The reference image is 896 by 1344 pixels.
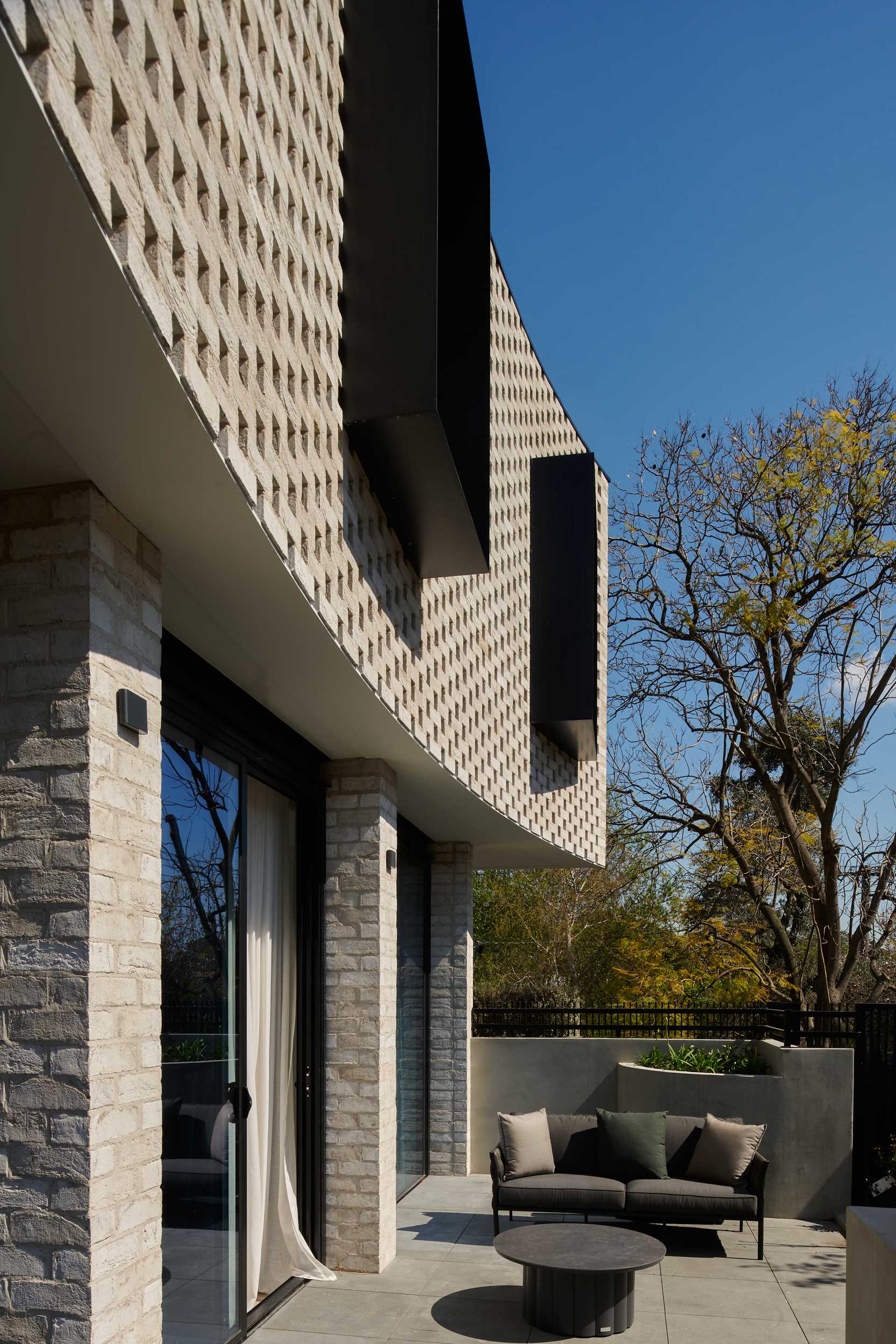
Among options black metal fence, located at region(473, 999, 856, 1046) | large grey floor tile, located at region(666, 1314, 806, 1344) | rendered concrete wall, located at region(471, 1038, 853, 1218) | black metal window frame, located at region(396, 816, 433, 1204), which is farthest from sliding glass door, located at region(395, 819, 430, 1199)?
large grey floor tile, located at region(666, 1314, 806, 1344)

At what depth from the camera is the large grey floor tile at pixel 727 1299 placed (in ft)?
22.0

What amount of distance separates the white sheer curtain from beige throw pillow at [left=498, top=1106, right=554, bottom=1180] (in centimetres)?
199

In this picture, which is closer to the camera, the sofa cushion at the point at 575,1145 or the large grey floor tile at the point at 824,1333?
the large grey floor tile at the point at 824,1333

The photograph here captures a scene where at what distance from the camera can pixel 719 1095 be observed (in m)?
10.2

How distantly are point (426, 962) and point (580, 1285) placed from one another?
16.7 ft

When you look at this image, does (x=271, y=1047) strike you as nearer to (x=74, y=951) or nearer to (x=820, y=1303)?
(x=74, y=951)

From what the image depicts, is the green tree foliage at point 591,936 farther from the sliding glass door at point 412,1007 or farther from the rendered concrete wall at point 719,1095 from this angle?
the sliding glass door at point 412,1007

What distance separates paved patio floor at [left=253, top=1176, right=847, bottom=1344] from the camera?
242 inches

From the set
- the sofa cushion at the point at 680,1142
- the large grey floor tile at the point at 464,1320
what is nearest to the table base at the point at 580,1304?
the large grey floor tile at the point at 464,1320

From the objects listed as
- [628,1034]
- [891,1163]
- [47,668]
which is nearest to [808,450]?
[628,1034]

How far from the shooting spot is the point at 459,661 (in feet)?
25.6

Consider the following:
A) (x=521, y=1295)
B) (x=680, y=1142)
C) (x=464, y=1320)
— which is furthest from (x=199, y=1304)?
(x=680, y=1142)

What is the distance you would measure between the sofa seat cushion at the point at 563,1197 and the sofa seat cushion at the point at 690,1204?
11 centimetres

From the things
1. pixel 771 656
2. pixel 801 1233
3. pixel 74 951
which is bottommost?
pixel 801 1233
